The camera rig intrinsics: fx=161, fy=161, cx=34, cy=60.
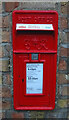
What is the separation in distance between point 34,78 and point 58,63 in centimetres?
22

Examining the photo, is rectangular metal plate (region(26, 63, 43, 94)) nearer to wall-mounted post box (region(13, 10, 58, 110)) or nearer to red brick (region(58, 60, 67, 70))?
wall-mounted post box (region(13, 10, 58, 110))

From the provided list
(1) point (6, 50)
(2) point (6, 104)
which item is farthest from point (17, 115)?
(1) point (6, 50)

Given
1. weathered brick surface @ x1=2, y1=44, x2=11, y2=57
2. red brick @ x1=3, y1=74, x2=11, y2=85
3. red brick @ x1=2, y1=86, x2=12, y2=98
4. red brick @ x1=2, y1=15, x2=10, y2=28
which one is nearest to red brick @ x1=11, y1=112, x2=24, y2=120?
red brick @ x1=2, y1=86, x2=12, y2=98

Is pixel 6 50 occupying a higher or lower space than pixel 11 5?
lower

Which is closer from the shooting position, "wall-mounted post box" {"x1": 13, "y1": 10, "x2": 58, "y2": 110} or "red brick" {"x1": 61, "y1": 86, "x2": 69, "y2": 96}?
"wall-mounted post box" {"x1": 13, "y1": 10, "x2": 58, "y2": 110}

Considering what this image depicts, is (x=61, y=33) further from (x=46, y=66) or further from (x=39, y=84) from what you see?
(x=39, y=84)

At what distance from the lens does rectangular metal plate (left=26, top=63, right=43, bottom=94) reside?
1.19 metres

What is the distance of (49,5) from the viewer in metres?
1.18

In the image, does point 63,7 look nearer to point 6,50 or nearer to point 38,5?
point 38,5

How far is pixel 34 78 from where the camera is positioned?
3.99 feet

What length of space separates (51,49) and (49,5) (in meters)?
0.32

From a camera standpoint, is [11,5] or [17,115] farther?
[17,115]

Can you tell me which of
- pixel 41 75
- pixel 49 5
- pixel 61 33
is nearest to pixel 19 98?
pixel 41 75

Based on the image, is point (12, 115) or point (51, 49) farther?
point (12, 115)
